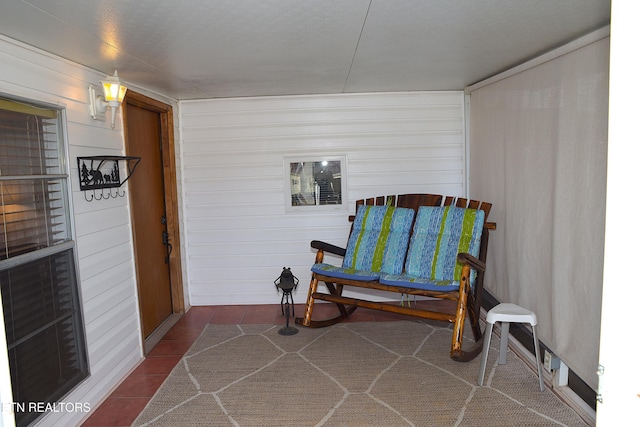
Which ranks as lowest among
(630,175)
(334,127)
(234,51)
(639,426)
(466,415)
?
(466,415)

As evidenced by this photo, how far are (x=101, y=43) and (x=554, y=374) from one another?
3275 mm

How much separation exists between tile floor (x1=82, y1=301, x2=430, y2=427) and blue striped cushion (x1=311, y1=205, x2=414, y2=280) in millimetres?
582

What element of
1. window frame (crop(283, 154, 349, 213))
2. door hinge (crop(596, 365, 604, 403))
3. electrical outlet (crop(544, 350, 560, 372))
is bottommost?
electrical outlet (crop(544, 350, 560, 372))

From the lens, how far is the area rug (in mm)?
2453

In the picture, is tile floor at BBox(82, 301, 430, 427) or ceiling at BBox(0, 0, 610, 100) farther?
tile floor at BBox(82, 301, 430, 427)

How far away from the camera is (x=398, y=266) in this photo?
12.4ft

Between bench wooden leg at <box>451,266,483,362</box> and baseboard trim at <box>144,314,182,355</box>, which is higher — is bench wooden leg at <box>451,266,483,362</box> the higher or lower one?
the higher one

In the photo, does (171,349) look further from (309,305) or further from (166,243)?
(309,305)

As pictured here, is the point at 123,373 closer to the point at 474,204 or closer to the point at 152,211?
the point at 152,211

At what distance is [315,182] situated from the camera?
177 inches

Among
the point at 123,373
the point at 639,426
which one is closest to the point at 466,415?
the point at 639,426

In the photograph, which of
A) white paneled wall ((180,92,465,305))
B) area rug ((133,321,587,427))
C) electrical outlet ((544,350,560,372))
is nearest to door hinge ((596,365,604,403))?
area rug ((133,321,587,427))

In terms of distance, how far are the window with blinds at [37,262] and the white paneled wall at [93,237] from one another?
3.2 inches

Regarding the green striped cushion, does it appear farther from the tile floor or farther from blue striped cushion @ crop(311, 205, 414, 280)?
the tile floor
